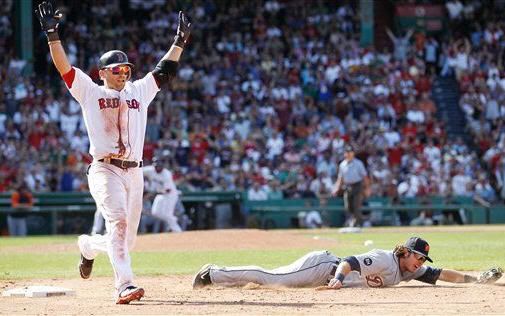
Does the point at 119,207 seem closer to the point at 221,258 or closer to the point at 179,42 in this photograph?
the point at 179,42

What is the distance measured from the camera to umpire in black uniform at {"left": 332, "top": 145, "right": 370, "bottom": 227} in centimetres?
2283

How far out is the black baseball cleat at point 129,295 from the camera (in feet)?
28.9

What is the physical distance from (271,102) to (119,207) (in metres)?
20.1

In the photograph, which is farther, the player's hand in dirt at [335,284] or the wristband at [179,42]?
the wristband at [179,42]

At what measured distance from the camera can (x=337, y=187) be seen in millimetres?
22578

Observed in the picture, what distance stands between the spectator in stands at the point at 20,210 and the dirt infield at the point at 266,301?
12445 millimetres

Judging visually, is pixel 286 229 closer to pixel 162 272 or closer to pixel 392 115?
pixel 392 115

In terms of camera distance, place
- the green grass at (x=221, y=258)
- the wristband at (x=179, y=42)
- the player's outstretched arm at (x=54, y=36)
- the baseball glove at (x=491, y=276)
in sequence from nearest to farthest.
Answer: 1. the player's outstretched arm at (x=54, y=36)
2. the wristband at (x=179, y=42)
3. the baseball glove at (x=491, y=276)
4. the green grass at (x=221, y=258)

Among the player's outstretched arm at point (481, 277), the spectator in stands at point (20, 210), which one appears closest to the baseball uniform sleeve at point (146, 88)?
the player's outstretched arm at point (481, 277)

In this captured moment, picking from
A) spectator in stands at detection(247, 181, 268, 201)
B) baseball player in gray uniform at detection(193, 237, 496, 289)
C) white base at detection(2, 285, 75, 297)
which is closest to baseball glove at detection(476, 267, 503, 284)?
baseball player in gray uniform at detection(193, 237, 496, 289)

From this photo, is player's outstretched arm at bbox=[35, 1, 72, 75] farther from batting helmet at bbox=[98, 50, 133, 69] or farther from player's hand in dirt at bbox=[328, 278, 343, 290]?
player's hand in dirt at bbox=[328, 278, 343, 290]

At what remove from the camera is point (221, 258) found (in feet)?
48.8

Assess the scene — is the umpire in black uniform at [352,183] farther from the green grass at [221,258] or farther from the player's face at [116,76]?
the player's face at [116,76]

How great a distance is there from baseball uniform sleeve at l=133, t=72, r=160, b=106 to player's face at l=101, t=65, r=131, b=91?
0.54 feet
